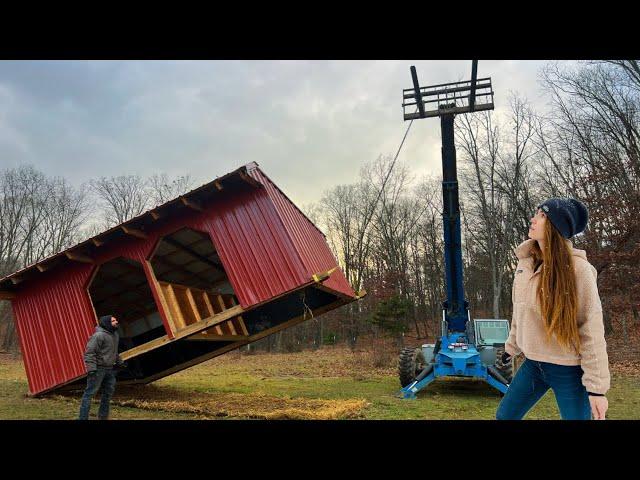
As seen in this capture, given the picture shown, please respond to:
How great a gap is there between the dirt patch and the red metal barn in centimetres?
113

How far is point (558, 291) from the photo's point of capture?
2.58 meters

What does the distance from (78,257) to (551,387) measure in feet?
31.2

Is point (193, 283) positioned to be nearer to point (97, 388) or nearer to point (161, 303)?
point (161, 303)

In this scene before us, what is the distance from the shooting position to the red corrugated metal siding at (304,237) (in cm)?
910

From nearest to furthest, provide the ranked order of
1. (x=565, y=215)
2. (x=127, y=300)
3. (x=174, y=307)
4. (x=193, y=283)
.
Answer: (x=565, y=215) < (x=174, y=307) < (x=127, y=300) < (x=193, y=283)

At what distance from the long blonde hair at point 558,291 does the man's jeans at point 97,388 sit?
24.0 ft

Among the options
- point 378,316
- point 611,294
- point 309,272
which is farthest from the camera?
point 378,316

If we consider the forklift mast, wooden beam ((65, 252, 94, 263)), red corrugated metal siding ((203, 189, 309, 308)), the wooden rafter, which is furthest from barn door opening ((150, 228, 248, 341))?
the forklift mast

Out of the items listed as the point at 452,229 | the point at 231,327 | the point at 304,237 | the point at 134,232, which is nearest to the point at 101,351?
the point at 134,232

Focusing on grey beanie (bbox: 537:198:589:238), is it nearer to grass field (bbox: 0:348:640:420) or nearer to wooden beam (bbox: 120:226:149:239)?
grass field (bbox: 0:348:640:420)
